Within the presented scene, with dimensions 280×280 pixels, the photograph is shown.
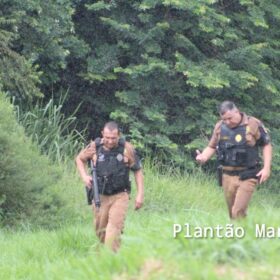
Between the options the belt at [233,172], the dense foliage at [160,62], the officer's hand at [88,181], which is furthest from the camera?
the dense foliage at [160,62]

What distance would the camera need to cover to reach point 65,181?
14586mm

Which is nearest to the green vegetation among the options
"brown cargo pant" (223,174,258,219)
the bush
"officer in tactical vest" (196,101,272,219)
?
the bush

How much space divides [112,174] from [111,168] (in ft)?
0.22

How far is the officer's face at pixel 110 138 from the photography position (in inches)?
348

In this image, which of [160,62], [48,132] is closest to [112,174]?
[48,132]

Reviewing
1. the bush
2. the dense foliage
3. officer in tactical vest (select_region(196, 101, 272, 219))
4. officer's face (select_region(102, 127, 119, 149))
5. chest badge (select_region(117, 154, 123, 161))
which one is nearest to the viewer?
officer's face (select_region(102, 127, 119, 149))

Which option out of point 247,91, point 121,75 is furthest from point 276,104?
point 121,75

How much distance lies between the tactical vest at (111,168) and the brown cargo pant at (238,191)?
1257mm

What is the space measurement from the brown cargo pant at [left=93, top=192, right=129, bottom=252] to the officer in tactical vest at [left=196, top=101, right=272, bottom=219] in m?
1.01

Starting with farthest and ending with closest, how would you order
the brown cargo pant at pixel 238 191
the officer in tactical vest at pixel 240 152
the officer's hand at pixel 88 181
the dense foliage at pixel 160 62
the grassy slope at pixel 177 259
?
the dense foliage at pixel 160 62
the brown cargo pant at pixel 238 191
the officer in tactical vest at pixel 240 152
the officer's hand at pixel 88 181
the grassy slope at pixel 177 259

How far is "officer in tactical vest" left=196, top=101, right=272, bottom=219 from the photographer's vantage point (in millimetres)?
9287

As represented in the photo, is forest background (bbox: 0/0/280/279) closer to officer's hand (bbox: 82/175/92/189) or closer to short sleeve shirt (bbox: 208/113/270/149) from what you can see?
officer's hand (bbox: 82/175/92/189)

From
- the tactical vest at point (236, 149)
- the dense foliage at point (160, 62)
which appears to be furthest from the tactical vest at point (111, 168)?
the dense foliage at point (160, 62)

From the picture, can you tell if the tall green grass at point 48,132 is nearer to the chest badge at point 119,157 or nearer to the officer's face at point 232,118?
the chest badge at point 119,157
